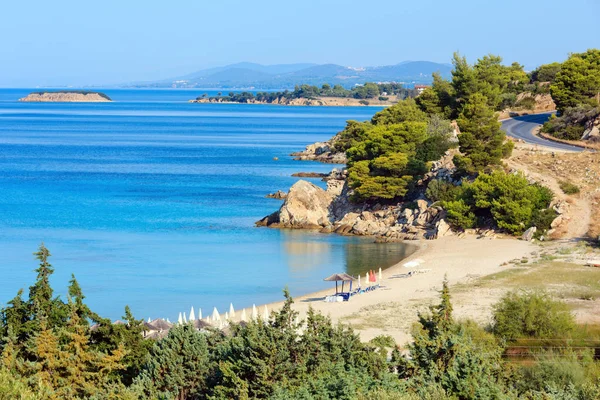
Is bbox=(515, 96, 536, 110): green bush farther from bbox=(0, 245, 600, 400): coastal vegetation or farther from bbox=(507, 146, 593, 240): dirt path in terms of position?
bbox=(0, 245, 600, 400): coastal vegetation

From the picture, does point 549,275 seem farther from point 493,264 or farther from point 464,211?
point 464,211

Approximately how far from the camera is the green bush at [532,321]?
61.9ft

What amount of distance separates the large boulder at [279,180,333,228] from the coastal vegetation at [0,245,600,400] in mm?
26170

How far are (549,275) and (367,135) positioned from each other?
2159cm

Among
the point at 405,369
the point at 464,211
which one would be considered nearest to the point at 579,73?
the point at 464,211

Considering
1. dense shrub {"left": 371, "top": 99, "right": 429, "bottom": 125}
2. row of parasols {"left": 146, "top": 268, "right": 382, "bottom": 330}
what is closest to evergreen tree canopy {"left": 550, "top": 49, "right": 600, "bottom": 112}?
dense shrub {"left": 371, "top": 99, "right": 429, "bottom": 125}

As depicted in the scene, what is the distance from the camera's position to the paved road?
152ft

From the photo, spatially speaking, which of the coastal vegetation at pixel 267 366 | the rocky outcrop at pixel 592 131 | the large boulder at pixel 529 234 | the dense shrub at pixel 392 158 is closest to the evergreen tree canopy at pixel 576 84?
the rocky outcrop at pixel 592 131

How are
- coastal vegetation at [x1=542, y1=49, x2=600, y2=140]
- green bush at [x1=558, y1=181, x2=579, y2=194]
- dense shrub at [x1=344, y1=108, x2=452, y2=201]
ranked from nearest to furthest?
1. green bush at [x1=558, y1=181, x2=579, y2=194]
2. dense shrub at [x1=344, y1=108, x2=452, y2=201]
3. coastal vegetation at [x1=542, y1=49, x2=600, y2=140]

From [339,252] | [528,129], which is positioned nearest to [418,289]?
[339,252]

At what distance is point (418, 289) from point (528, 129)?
97.9 feet

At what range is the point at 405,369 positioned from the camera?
46.2 feet

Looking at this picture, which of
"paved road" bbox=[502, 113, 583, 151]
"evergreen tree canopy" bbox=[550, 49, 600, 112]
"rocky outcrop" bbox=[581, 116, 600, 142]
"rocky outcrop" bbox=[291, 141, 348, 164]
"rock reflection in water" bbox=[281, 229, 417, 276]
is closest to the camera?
"rock reflection in water" bbox=[281, 229, 417, 276]

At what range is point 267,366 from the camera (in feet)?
42.7
